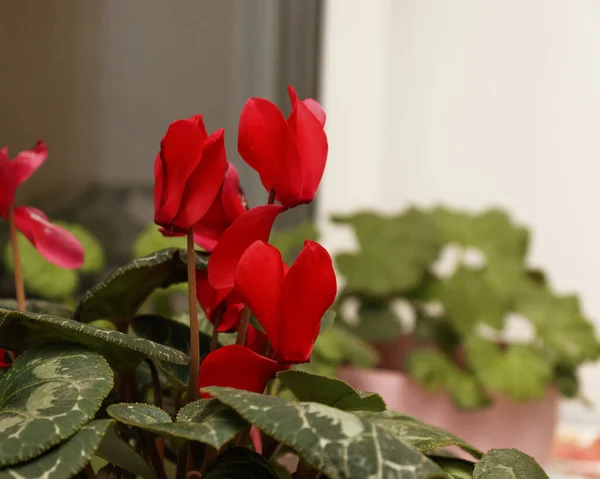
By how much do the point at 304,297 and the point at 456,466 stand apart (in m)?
0.14

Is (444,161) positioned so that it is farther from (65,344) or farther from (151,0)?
(65,344)

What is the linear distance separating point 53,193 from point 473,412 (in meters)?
0.77

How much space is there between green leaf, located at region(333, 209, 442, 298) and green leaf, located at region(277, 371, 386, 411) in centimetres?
100

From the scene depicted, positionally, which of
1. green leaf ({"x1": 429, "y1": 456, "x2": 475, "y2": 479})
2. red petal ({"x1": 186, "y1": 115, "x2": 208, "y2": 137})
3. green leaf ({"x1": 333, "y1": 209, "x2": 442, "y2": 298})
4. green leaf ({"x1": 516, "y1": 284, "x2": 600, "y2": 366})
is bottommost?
green leaf ({"x1": 516, "y1": 284, "x2": 600, "y2": 366})

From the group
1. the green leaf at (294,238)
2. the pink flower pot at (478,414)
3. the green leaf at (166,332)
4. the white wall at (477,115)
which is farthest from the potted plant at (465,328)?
the green leaf at (166,332)

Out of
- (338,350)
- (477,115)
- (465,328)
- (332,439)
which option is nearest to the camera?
(332,439)

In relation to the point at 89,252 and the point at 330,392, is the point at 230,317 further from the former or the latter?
the point at 89,252

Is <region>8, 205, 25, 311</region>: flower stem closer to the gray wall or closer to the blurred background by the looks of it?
the gray wall

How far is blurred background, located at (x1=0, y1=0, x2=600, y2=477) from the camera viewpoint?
1443 mm

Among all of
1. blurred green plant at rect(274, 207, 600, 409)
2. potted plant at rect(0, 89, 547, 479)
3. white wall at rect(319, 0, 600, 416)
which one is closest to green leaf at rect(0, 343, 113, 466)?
potted plant at rect(0, 89, 547, 479)

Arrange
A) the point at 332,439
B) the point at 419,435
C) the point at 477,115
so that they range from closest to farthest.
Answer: the point at 332,439, the point at 419,435, the point at 477,115

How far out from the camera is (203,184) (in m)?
0.33

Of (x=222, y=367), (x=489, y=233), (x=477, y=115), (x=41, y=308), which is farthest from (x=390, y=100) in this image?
(x=222, y=367)

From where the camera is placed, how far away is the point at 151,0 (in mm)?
1467
